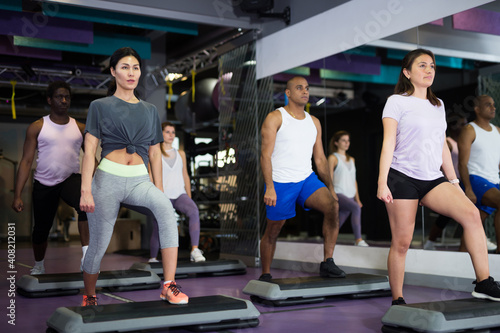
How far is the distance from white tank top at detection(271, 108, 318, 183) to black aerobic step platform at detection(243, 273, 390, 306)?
2.75 feet

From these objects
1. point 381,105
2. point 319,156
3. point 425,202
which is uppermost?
point 381,105

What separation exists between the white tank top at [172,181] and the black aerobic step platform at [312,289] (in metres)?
2.30

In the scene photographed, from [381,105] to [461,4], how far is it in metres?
3.63

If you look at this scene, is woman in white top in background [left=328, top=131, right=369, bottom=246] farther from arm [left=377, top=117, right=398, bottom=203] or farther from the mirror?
arm [left=377, top=117, right=398, bottom=203]

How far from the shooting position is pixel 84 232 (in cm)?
473

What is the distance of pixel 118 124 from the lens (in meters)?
3.17

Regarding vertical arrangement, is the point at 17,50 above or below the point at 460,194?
above

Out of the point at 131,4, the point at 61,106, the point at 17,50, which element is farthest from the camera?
the point at 17,50

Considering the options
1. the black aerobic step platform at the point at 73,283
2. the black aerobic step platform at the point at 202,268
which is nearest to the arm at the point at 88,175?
the black aerobic step platform at the point at 73,283

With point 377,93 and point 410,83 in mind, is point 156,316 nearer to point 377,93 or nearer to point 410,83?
A: point 410,83

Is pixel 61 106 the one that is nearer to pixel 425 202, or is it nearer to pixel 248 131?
pixel 248 131

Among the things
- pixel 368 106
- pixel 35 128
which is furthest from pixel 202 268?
pixel 368 106

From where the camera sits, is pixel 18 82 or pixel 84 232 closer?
pixel 84 232

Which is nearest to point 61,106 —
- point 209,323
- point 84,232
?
point 84,232
